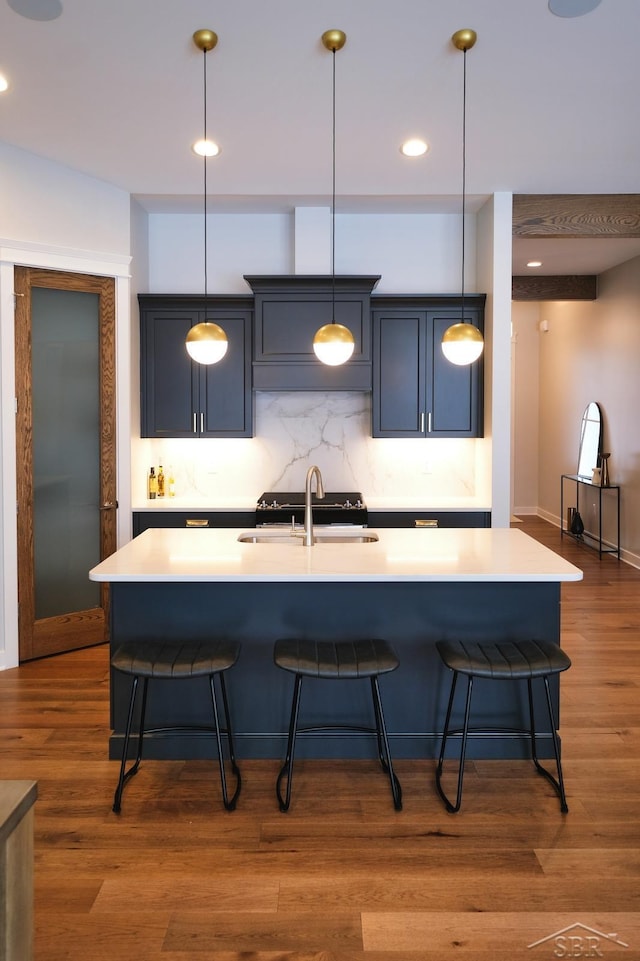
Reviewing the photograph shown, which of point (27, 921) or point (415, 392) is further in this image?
point (415, 392)

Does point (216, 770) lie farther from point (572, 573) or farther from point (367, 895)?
point (572, 573)

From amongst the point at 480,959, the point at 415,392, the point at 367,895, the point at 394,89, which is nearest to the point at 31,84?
the point at 394,89

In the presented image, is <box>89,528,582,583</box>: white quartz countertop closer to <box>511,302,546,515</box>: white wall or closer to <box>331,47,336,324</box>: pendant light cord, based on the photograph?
<box>331,47,336,324</box>: pendant light cord

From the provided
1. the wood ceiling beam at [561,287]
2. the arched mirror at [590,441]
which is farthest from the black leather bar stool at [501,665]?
the wood ceiling beam at [561,287]

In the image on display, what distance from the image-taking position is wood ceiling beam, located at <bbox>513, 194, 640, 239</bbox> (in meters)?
5.02

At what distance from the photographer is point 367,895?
220cm

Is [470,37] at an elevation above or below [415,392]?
above

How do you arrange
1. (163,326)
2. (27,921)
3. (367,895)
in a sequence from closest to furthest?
(27,921) → (367,895) → (163,326)

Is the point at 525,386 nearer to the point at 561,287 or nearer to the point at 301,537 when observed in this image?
the point at 561,287

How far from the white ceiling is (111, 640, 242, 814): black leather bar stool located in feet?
8.26

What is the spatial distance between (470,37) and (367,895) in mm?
3285

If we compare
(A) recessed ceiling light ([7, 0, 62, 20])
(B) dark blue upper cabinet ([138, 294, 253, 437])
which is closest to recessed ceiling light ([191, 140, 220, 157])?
(B) dark blue upper cabinet ([138, 294, 253, 437])

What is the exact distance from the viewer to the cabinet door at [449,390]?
513 cm

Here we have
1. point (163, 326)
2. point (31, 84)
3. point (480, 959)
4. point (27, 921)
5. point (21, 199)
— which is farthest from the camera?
point (163, 326)
